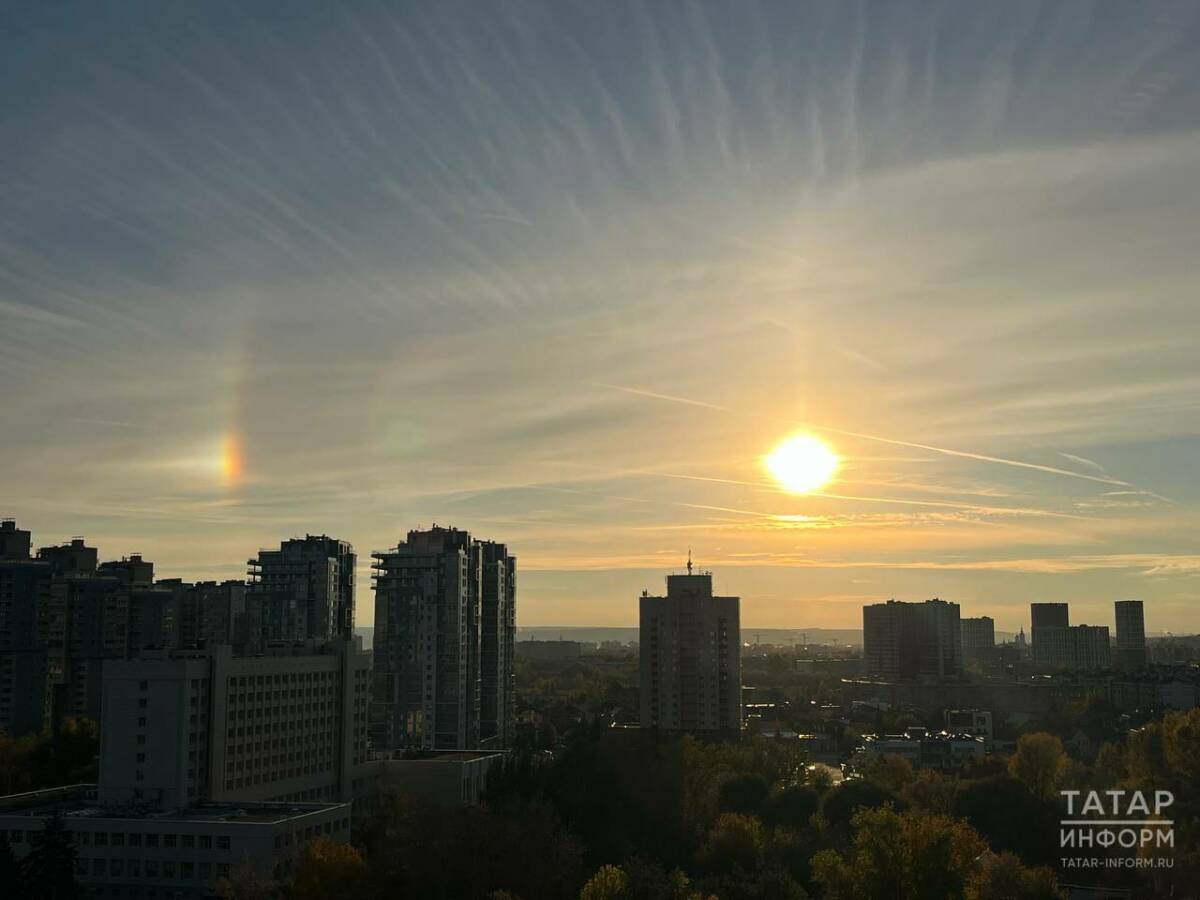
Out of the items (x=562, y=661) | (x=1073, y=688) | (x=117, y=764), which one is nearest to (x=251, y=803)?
(x=117, y=764)

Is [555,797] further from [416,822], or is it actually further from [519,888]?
[519,888]

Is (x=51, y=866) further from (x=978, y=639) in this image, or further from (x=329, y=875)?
(x=978, y=639)

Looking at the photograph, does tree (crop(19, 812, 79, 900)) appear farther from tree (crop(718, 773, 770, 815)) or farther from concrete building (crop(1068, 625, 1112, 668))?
concrete building (crop(1068, 625, 1112, 668))

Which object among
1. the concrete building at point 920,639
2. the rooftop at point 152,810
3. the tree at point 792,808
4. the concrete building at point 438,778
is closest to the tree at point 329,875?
the rooftop at point 152,810

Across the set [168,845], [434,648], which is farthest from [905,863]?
[434,648]

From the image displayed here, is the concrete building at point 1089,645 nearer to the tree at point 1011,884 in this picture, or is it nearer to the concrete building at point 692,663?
the concrete building at point 692,663

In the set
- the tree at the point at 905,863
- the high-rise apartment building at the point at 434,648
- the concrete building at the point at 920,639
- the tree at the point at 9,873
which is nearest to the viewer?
the tree at the point at 905,863
